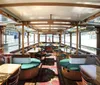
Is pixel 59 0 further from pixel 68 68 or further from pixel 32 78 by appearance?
pixel 32 78

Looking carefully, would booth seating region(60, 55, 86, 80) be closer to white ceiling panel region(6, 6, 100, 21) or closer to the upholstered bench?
the upholstered bench

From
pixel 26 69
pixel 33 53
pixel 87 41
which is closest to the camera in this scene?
pixel 26 69

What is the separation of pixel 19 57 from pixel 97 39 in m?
3.90

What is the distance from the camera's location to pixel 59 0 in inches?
100

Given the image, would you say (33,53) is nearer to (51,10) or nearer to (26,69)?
(26,69)

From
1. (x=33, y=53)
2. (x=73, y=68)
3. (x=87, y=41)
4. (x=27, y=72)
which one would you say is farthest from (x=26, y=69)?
(x=87, y=41)

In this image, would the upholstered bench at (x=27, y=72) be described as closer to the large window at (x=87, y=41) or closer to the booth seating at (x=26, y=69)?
the booth seating at (x=26, y=69)

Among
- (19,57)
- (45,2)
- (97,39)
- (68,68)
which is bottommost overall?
(68,68)

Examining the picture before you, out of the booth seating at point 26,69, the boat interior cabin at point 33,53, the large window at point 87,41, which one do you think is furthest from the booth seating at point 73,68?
the large window at point 87,41

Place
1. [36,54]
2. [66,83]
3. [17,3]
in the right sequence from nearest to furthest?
[17,3], [66,83], [36,54]

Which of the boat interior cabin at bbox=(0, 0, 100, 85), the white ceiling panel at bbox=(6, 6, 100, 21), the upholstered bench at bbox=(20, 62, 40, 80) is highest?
the white ceiling panel at bbox=(6, 6, 100, 21)

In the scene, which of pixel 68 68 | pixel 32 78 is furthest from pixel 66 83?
pixel 32 78

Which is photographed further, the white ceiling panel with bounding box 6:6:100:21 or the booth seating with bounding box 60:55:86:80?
the booth seating with bounding box 60:55:86:80

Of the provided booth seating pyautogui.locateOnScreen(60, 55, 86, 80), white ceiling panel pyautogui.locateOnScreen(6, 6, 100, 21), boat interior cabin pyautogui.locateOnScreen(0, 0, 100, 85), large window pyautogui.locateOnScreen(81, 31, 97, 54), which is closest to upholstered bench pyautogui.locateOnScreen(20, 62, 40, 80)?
boat interior cabin pyautogui.locateOnScreen(0, 0, 100, 85)
